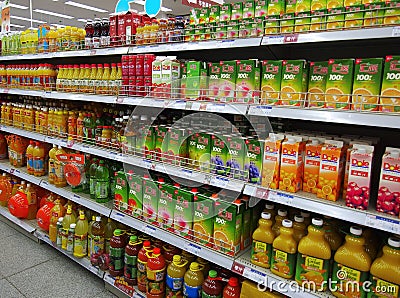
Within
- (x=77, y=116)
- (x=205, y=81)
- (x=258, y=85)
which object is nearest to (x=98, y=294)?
(x=77, y=116)

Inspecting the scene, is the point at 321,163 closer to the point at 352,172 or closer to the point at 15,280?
the point at 352,172

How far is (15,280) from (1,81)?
238 centimetres

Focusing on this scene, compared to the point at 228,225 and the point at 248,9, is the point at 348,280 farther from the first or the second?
the point at 248,9

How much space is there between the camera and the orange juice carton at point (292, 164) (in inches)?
58.6

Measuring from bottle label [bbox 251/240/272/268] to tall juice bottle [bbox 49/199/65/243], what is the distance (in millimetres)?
1941

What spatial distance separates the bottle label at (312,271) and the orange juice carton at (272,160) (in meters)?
0.36

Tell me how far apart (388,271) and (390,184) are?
0.35 meters

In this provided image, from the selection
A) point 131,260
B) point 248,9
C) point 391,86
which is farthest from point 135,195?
point 391,86

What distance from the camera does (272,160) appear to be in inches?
60.9

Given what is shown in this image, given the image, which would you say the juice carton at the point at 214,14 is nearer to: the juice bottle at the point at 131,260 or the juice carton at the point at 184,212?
the juice carton at the point at 184,212

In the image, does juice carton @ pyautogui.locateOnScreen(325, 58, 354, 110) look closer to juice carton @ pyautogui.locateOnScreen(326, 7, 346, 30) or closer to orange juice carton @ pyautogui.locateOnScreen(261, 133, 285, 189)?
juice carton @ pyautogui.locateOnScreen(326, 7, 346, 30)

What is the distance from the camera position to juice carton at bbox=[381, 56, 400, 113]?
1231 millimetres

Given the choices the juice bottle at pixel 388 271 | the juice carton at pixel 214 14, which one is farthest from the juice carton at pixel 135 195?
the juice bottle at pixel 388 271

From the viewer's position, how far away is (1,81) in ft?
12.1
